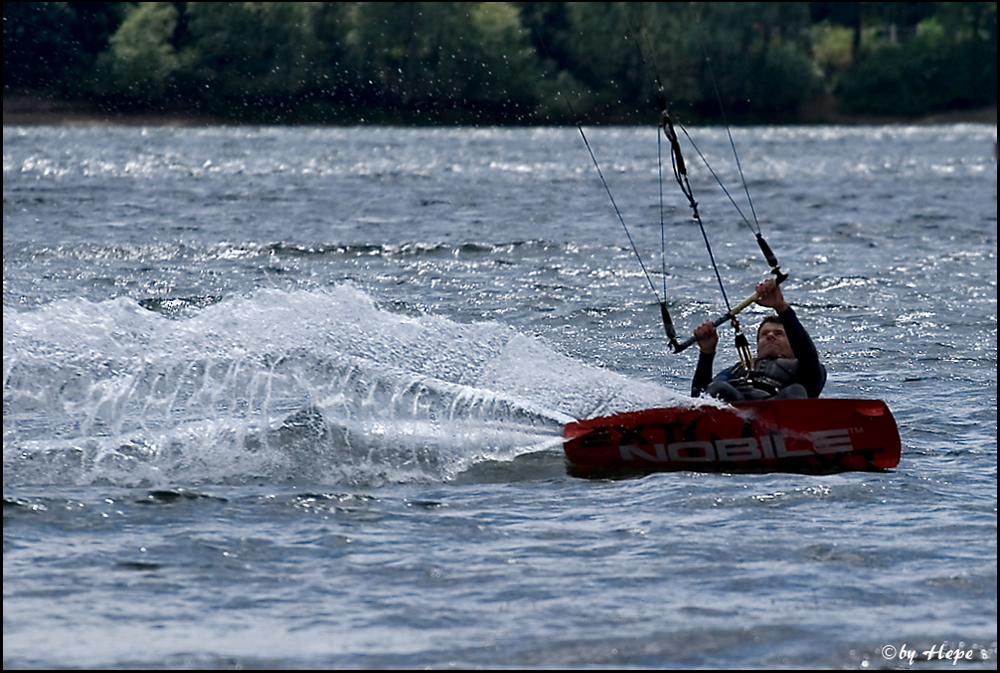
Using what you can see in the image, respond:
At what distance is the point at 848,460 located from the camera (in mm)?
A: 8508

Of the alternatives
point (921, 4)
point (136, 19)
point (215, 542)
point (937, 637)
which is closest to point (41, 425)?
point (215, 542)

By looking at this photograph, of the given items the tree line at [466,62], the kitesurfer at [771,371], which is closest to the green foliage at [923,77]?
the tree line at [466,62]

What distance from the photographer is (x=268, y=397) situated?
8.74 meters

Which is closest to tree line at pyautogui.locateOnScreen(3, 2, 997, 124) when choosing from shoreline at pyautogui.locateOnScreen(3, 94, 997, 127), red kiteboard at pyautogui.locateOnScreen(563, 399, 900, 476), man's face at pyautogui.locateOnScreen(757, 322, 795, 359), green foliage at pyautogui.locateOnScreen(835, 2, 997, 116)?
green foliage at pyautogui.locateOnScreen(835, 2, 997, 116)

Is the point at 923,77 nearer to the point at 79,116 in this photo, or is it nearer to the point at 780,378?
the point at 79,116

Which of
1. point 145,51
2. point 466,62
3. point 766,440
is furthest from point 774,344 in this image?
point 466,62

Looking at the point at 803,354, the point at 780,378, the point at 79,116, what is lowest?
the point at 780,378

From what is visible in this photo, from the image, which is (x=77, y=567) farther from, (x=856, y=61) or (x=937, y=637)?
(x=856, y=61)

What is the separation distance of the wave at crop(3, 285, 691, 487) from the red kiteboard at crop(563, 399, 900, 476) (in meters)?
0.37

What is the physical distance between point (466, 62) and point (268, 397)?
71.1 meters

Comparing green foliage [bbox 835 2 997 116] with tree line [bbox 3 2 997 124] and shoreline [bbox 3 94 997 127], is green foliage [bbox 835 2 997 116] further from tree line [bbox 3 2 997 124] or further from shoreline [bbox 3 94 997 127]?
shoreline [bbox 3 94 997 127]

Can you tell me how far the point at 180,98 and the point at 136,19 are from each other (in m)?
6.25

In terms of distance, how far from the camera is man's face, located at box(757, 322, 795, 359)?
30.6ft

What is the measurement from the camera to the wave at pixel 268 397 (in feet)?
27.6
